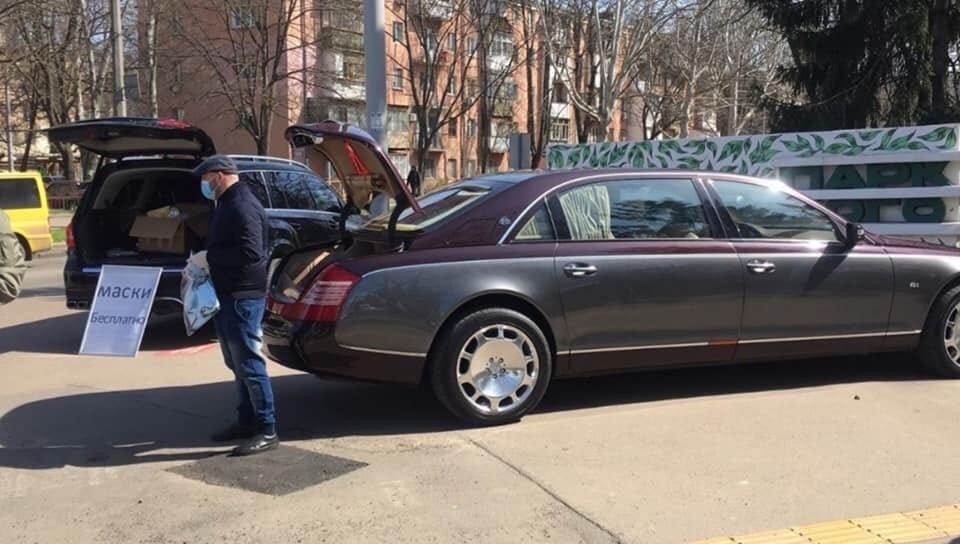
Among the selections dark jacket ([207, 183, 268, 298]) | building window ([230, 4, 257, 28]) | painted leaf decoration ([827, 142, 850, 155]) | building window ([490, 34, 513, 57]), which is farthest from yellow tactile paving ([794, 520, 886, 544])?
building window ([490, 34, 513, 57])

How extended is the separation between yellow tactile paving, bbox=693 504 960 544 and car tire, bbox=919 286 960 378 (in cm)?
263

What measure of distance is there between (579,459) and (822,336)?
7.69 ft

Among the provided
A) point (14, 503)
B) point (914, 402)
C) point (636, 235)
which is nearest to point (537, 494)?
point (636, 235)

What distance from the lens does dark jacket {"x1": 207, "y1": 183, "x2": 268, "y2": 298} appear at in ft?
15.3

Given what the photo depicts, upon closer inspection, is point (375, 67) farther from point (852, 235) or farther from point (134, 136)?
point (852, 235)

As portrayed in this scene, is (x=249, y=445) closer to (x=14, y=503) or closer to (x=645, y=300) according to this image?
(x=14, y=503)

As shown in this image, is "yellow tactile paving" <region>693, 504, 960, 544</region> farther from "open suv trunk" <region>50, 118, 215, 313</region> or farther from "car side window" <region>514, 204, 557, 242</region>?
"open suv trunk" <region>50, 118, 215, 313</region>

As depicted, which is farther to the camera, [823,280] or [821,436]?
[823,280]

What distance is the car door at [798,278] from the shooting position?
5.75 metres

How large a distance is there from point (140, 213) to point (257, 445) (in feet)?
15.9

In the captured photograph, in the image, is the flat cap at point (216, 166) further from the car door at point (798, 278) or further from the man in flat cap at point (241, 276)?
the car door at point (798, 278)

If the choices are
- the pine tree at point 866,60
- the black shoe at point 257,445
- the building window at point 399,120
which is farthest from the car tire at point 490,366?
the building window at point 399,120

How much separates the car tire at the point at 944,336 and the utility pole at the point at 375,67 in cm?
694

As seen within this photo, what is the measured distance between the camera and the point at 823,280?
5.88 m
